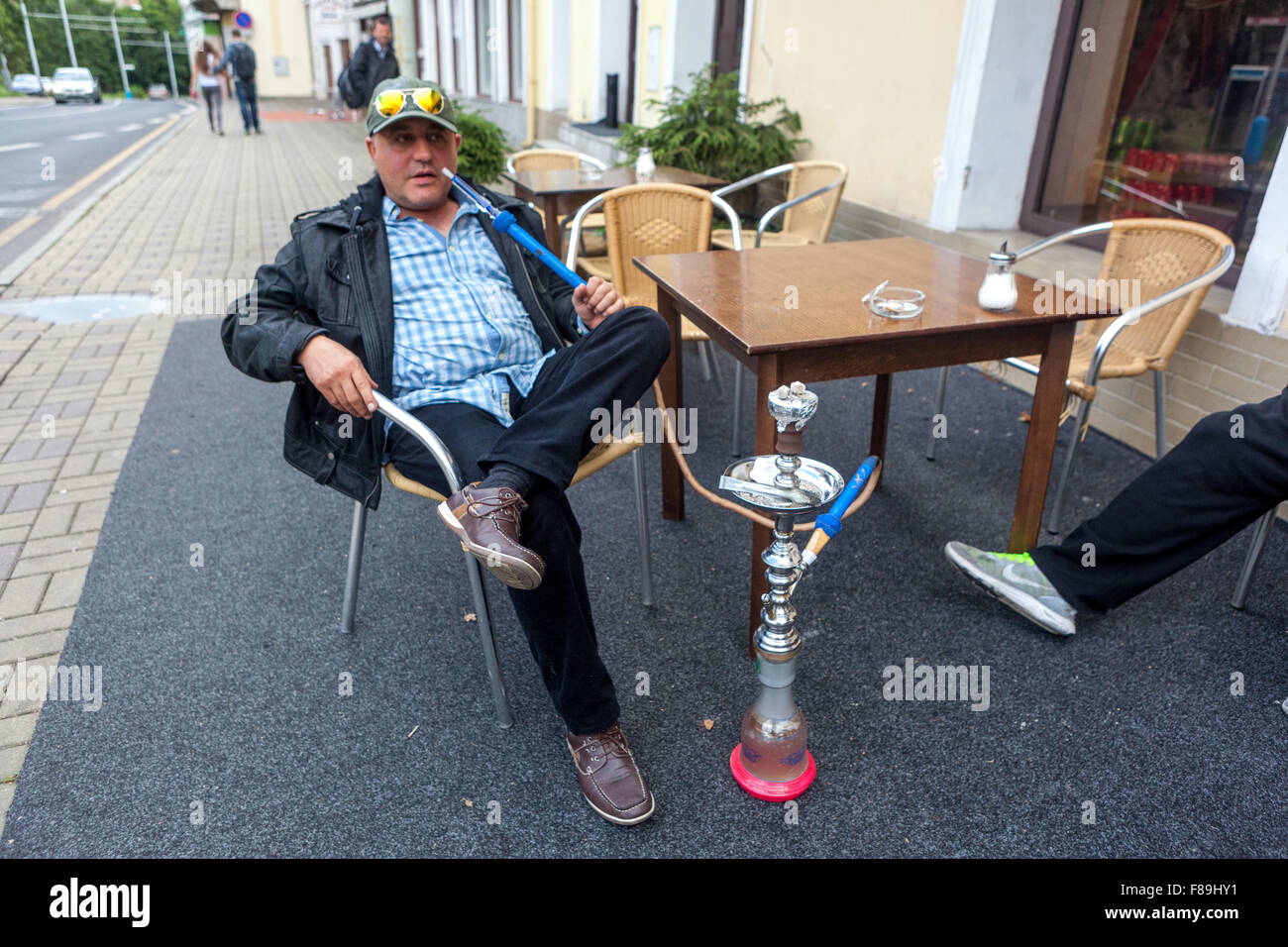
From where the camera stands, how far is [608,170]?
4.77 meters

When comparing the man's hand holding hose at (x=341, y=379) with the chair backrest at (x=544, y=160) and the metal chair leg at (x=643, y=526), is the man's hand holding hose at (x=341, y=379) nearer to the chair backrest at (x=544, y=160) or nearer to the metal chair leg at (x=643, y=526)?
the metal chair leg at (x=643, y=526)

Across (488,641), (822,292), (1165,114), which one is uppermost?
(1165,114)

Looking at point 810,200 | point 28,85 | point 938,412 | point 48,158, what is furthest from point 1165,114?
point 28,85

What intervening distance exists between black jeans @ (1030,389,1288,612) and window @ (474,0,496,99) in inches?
565

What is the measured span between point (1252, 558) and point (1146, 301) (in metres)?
0.95

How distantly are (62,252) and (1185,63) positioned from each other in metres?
7.83

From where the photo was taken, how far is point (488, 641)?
1.86 m

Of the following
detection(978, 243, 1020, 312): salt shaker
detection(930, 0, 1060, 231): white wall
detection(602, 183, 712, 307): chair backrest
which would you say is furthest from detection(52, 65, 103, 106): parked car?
detection(978, 243, 1020, 312): salt shaker

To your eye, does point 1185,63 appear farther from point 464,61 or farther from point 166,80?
point 166,80

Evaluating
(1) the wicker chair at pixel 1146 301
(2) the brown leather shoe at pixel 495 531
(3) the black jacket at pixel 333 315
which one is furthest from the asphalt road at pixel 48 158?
(1) the wicker chair at pixel 1146 301

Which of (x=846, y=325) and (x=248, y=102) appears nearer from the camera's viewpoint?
(x=846, y=325)

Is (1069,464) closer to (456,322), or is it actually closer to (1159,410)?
(1159,410)

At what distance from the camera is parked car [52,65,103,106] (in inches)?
1284

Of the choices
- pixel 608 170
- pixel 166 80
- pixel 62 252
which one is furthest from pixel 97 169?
pixel 166 80
